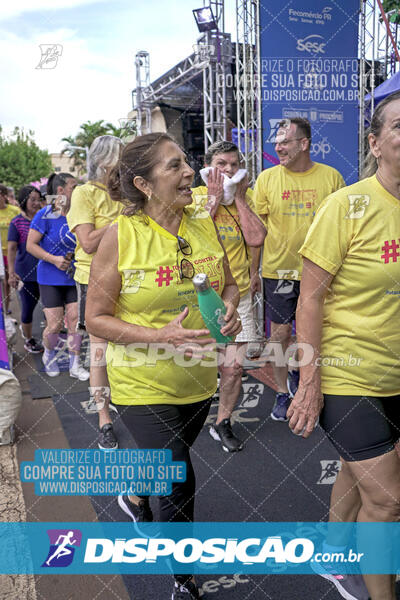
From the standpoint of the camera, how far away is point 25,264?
20.9 feet

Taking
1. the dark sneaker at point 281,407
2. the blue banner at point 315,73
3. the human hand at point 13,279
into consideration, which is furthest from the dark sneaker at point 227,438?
the human hand at point 13,279

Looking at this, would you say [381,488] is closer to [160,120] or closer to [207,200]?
[207,200]

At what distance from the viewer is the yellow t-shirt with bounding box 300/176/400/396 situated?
5.60 ft

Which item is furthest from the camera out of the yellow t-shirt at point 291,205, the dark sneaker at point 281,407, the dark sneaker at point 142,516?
the dark sneaker at point 281,407

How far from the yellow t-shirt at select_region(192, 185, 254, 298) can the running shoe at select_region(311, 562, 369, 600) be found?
6.11ft

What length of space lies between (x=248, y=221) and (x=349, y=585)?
7.16 ft

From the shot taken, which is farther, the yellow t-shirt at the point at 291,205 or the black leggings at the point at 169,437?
the yellow t-shirt at the point at 291,205

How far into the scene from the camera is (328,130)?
5.59 m

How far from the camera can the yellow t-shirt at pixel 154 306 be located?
1.96 meters

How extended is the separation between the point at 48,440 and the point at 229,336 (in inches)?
88.0

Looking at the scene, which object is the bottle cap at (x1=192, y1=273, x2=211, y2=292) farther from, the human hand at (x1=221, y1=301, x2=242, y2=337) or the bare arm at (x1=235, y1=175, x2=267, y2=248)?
the bare arm at (x1=235, y1=175, x2=267, y2=248)

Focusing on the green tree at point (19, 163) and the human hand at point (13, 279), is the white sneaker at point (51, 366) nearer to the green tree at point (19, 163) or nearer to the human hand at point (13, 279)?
the human hand at point (13, 279)

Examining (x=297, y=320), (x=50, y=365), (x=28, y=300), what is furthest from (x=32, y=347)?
(x=297, y=320)

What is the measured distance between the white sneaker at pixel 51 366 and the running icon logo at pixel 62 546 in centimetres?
274
